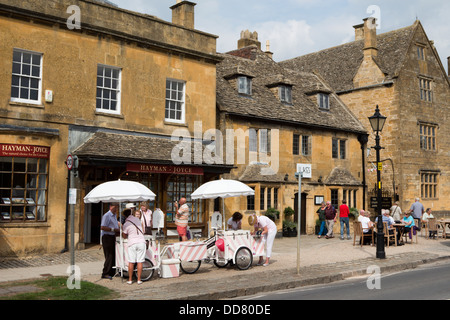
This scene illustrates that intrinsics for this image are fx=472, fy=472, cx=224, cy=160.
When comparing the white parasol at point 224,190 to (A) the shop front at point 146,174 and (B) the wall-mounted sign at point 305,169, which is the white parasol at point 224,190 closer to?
(B) the wall-mounted sign at point 305,169

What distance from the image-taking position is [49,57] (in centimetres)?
1565

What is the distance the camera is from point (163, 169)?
17109mm

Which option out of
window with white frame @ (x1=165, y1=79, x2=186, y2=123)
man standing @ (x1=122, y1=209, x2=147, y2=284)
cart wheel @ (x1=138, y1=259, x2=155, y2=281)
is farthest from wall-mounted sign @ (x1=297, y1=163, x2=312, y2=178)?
window with white frame @ (x1=165, y1=79, x2=186, y2=123)

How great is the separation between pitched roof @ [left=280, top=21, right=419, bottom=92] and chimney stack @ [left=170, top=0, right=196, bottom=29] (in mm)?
16899

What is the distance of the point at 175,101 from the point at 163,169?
3477mm

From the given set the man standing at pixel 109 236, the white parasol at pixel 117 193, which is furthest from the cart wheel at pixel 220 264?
the white parasol at pixel 117 193

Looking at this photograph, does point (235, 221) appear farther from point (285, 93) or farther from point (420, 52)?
point (420, 52)

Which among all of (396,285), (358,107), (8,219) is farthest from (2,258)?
(358,107)

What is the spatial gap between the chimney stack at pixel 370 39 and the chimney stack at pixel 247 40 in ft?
25.3

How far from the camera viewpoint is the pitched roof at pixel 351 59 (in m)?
32.8

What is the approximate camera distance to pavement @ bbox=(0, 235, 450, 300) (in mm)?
9914
